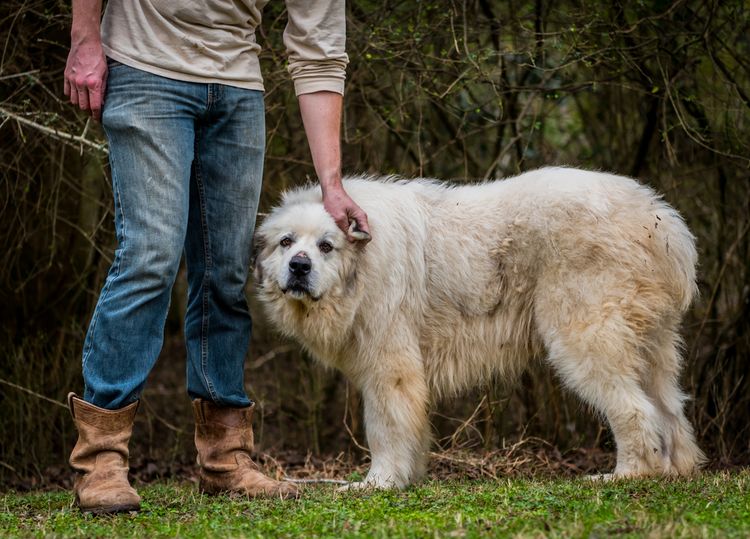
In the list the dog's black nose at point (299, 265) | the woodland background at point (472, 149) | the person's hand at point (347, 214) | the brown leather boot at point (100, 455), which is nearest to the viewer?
the brown leather boot at point (100, 455)

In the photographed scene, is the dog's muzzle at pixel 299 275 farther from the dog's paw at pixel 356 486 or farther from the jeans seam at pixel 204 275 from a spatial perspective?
the dog's paw at pixel 356 486

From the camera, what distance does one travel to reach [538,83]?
6.46 metres

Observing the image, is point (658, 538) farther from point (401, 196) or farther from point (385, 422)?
point (401, 196)

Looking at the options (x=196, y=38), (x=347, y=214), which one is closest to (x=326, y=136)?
(x=347, y=214)

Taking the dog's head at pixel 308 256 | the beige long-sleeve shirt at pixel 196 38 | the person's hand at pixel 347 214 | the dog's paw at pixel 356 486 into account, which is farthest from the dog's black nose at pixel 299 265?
the dog's paw at pixel 356 486

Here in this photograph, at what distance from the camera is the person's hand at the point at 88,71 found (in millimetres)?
3584

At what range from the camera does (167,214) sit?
3598 millimetres

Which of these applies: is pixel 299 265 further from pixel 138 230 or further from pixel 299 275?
pixel 138 230

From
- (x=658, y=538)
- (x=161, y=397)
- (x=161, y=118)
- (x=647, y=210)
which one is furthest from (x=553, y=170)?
(x=161, y=397)

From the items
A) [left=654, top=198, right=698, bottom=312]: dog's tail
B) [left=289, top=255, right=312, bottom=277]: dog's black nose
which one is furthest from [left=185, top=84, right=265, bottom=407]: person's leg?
[left=654, top=198, right=698, bottom=312]: dog's tail

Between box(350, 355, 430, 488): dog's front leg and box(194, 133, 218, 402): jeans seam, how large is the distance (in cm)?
90

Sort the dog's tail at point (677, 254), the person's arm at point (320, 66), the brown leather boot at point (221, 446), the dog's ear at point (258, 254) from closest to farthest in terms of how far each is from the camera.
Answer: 1. the brown leather boot at point (221, 446)
2. the person's arm at point (320, 66)
3. the dog's tail at point (677, 254)
4. the dog's ear at point (258, 254)

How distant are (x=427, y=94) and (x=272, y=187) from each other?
148 cm

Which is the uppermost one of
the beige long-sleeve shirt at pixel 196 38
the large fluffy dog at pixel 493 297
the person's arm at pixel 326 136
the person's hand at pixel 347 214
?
the beige long-sleeve shirt at pixel 196 38
